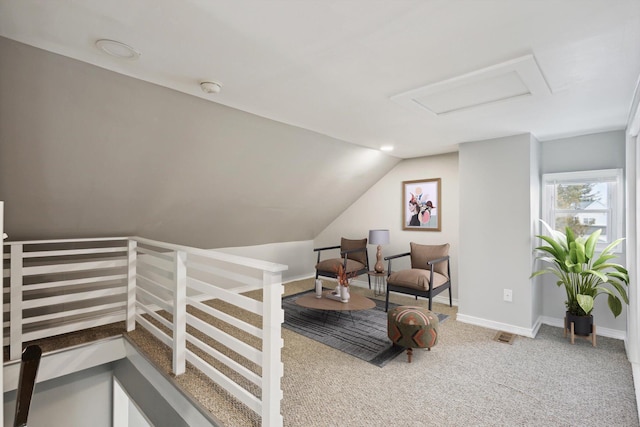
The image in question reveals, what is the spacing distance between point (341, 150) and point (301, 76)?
6.73ft

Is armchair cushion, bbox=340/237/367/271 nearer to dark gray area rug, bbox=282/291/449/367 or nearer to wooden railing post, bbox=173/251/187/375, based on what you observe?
dark gray area rug, bbox=282/291/449/367

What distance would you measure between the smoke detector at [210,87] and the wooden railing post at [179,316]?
1.19 m

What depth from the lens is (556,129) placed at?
3.45 metres

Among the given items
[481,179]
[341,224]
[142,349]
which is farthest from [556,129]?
[142,349]

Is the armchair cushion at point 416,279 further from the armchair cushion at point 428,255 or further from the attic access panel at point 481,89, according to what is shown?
the attic access panel at point 481,89

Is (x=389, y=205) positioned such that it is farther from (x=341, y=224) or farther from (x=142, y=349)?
(x=142, y=349)

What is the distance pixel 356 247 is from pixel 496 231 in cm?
229

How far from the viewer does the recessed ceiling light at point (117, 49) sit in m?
1.78

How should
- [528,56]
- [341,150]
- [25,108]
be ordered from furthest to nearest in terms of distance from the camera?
1. [341,150]
2. [25,108]
3. [528,56]

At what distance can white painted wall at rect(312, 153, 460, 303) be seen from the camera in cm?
472

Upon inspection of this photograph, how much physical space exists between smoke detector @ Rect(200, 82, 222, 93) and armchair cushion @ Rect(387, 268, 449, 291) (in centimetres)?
295

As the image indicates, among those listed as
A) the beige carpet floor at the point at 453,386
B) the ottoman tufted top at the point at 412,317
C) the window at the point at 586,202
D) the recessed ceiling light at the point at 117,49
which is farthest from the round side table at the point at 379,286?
the recessed ceiling light at the point at 117,49

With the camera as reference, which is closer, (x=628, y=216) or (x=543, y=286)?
(x=628, y=216)

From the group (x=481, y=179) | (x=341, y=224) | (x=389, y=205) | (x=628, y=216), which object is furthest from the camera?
(x=341, y=224)
